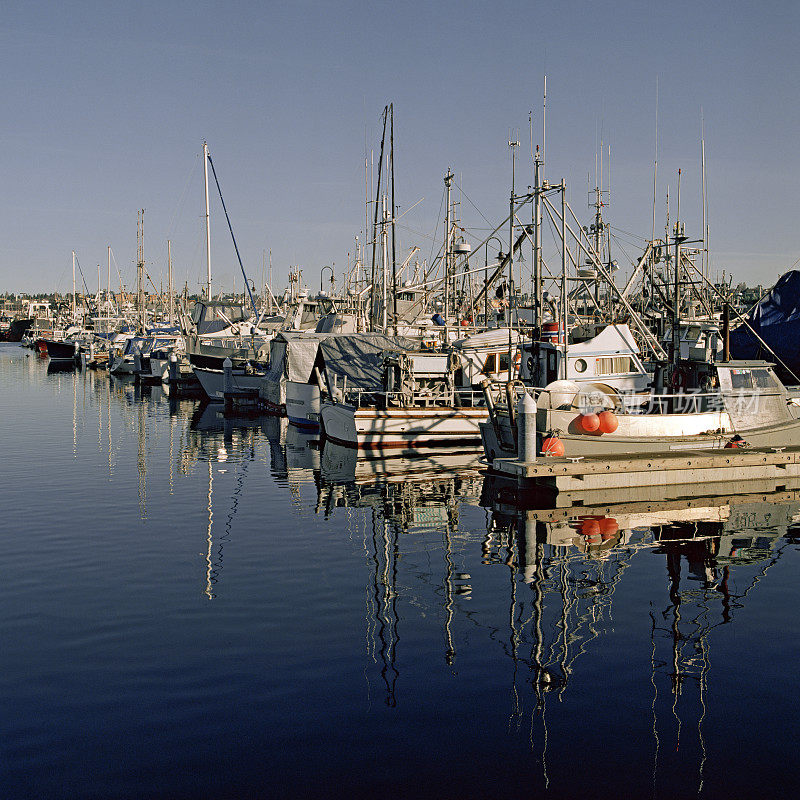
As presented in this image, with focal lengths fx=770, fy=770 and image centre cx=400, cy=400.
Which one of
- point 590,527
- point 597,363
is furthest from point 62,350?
point 590,527

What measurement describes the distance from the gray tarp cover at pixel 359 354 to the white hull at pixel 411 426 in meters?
→ 5.69

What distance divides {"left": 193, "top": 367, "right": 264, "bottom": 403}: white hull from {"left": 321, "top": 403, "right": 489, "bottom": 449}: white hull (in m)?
21.9

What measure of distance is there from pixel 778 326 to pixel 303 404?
31086 mm

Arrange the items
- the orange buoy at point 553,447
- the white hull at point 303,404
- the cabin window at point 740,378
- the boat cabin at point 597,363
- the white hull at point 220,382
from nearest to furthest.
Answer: the orange buoy at point 553,447 → the cabin window at point 740,378 → the boat cabin at point 597,363 → the white hull at point 303,404 → the white hull at point 220,382

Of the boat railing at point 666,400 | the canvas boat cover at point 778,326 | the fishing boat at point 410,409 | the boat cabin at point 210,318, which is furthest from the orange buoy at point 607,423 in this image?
the boat cabin at point 210,318

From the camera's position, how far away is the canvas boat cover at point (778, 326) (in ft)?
157

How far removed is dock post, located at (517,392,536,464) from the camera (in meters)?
20.5

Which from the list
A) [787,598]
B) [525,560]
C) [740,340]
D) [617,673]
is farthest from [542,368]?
[740,340]

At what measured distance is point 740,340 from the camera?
5206 centimetres

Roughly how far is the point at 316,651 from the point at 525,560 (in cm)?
610

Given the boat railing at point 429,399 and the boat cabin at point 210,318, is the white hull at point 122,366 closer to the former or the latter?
the boat cabin at point 210,318

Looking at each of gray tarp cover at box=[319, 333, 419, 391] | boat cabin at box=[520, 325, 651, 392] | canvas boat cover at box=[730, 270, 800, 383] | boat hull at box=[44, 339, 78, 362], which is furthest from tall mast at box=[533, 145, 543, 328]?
boat hull at box=[44, 339, 78, 362]

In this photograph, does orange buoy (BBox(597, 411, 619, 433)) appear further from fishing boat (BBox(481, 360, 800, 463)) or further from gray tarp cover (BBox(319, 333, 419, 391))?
gray tarp cover (BBox(319, 333, 419, 391))

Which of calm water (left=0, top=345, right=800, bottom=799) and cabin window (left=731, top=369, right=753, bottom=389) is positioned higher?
cabin window (left=731, top=369, right=753, bottom=389)
